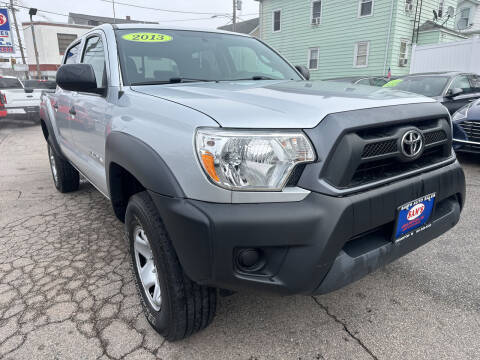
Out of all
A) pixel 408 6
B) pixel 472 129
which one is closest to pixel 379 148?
pixel 472 129

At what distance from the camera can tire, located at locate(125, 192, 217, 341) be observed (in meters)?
1.60

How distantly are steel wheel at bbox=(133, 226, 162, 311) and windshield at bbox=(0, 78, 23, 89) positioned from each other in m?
11.6

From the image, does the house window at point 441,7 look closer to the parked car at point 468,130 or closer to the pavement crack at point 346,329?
the parked car at point 468,130

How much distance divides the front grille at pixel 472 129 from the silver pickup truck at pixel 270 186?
375 centimetres

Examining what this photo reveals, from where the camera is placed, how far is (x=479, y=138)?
5.05 metres

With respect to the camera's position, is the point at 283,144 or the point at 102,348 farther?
the point at 102,348

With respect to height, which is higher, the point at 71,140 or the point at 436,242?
the point at 71,140

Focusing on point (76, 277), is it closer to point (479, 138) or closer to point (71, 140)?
point (71, 140)

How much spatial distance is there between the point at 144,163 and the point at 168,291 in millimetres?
604

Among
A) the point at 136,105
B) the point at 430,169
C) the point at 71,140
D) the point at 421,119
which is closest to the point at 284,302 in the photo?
the point at 430,169

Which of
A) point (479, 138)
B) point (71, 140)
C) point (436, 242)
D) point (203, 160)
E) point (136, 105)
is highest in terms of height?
point (136, 105)

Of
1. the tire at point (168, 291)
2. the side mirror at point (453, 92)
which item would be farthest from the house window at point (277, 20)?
the tire at point (168, 291)

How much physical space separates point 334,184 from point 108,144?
1.33 metres

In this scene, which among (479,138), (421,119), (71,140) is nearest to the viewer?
(421,119)
